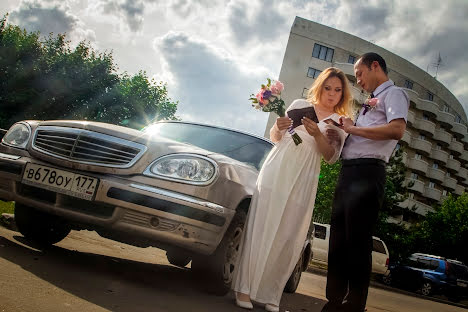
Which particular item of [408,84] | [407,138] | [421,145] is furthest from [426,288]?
[408,84]

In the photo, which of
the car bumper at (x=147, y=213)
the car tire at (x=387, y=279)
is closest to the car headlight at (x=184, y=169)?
the car bumper at (x=147, y=213)

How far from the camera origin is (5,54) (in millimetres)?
28516

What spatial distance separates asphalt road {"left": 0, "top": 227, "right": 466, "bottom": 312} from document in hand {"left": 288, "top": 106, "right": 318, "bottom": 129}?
1.51m

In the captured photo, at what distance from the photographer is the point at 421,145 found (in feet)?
146

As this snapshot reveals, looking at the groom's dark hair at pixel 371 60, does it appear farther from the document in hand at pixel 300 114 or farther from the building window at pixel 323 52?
Answer: the building window at pixel 323 52

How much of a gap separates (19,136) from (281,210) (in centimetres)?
232

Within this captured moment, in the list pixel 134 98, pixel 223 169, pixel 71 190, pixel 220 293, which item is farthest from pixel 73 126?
pixel 134 98

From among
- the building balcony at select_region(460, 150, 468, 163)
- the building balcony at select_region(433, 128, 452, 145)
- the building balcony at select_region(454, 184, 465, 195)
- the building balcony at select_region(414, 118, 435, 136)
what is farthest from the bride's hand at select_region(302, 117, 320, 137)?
the building balcony at select_region(460, 150, 468, 163)

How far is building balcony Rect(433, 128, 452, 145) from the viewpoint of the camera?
46531mm

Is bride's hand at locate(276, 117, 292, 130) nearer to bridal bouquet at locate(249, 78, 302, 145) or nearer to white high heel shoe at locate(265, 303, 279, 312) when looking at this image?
bridal bouquet at locate(249, 78, 302, 145)

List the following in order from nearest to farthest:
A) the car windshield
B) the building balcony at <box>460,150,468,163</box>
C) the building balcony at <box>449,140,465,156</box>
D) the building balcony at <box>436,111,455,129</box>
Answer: the car windshield < the building balcony at <box>436,111,455,129</box> < the building balcony at <box>449,140,465,156</box> < the building balcony at <box>460,150,468,163</box>

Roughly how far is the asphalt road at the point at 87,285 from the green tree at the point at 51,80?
26822mm

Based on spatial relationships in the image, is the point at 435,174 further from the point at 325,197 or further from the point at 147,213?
the point at 147,213

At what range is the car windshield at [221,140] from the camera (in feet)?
13.7
